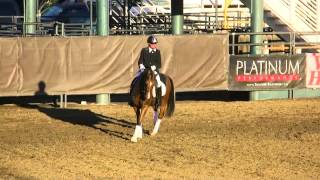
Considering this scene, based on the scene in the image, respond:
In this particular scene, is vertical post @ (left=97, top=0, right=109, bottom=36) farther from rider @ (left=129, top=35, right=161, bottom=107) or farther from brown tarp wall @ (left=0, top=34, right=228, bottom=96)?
rider @ (left=129, top=35, right=161, bottom=107)

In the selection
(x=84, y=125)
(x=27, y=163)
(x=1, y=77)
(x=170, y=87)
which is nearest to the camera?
(x=27, y=163)

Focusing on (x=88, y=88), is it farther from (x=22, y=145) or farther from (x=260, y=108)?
(x=22, y=145)

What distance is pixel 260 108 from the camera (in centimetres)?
2194

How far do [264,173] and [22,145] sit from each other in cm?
549

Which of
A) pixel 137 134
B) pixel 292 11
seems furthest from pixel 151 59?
pixel 292 11

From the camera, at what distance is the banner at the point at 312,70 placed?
24.7 meters

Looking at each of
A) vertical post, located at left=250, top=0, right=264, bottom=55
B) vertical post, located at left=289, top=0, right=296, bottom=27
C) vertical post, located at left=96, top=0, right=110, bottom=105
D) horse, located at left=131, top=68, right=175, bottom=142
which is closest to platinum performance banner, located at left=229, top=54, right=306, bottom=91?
vertical post, located at left=250, top=0, right=264, bottom=55

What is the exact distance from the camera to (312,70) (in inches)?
975

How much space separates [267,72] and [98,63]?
221 inches

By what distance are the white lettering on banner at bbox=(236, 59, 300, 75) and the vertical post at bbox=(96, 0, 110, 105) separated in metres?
4.35

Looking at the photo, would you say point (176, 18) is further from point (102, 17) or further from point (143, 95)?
point (143, 95)

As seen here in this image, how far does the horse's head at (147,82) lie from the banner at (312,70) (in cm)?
1076

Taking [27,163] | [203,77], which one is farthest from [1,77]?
[27,163]

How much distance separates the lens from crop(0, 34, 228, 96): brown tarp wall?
2206 cm
